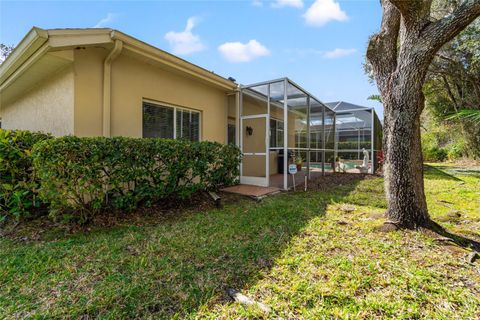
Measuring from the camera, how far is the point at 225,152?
611cm

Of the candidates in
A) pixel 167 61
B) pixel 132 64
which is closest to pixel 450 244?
pixel 167 61

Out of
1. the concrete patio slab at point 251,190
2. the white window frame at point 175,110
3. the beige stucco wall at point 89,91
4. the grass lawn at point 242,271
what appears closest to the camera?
the grass lawn at point 242,271

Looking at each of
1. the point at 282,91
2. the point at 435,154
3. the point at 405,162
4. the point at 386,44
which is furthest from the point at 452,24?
the point at 435,154

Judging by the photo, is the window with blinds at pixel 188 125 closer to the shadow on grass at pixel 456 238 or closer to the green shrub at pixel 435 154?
the shadow on grass at pixel 456 238

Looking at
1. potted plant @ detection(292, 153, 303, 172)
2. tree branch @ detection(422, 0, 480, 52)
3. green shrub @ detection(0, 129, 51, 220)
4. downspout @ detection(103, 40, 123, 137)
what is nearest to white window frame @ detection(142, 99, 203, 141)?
downspout @ detection(103, 40, 123, 137)

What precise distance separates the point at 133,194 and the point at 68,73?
9.56 ft

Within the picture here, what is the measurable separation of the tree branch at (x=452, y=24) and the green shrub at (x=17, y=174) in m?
6.25

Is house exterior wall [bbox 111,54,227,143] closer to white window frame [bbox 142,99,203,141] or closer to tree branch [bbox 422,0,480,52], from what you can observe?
white window frame [bbox 142,99,203,141]

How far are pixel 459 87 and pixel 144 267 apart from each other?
757 inches

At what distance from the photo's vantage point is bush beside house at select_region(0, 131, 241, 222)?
341 centimetres

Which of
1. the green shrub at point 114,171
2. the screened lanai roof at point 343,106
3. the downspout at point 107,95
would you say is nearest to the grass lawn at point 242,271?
the green shrub at point 114,171

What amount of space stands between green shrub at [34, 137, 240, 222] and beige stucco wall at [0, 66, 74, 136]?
1.48 metres

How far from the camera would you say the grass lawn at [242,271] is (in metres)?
1.97

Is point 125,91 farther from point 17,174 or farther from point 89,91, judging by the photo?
point 17,174
